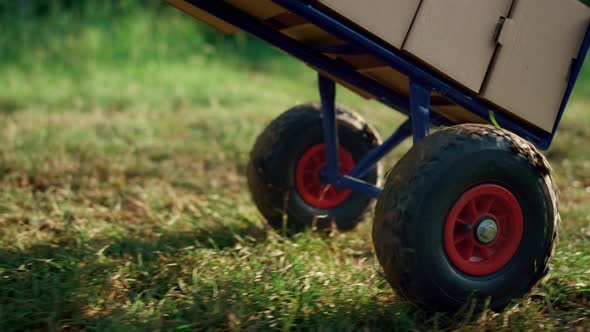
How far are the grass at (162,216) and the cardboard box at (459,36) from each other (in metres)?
0.81

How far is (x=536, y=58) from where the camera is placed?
8.13ft

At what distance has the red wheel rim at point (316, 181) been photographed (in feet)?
10.6

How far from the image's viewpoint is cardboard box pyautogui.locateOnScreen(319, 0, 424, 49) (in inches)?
90.4

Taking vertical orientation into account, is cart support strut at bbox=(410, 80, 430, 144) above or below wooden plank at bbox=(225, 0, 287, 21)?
below

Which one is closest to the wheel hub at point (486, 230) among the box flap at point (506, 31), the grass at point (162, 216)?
the grass at point (162, 216)

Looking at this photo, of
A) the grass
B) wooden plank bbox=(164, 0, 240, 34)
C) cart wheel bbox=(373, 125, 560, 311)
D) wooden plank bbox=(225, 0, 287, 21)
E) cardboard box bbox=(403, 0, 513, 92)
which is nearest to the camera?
cart wheel bbox=(373, 125, 560, 311)

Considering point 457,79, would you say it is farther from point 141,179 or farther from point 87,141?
point 87,141

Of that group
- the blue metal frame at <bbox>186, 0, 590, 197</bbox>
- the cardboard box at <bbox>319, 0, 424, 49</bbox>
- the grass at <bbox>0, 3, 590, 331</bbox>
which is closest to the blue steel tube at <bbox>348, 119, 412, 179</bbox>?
the blue metal frame at <bbox>186, 0, 590, 197</bbox>

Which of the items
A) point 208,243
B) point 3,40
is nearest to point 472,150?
point 208,243

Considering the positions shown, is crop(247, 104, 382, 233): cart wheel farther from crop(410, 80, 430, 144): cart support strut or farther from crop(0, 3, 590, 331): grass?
crop(410, 80, 430, 144): cart support strut

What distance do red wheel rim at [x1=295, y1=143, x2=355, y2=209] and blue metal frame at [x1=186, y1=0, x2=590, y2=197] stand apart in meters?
0.11

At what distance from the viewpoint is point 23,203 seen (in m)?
3.59

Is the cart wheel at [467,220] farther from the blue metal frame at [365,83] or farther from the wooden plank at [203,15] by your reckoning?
the wooden plank at [203,15]

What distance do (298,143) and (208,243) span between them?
2.14 ft
